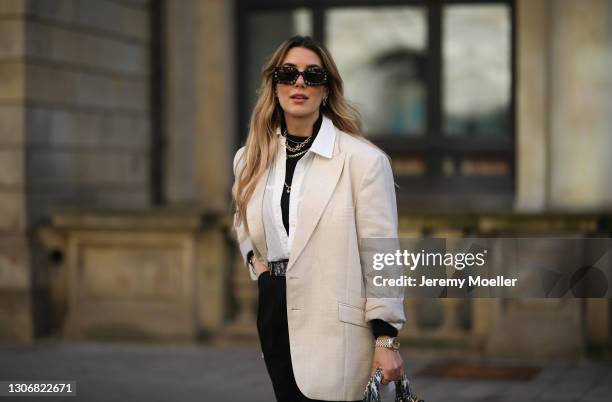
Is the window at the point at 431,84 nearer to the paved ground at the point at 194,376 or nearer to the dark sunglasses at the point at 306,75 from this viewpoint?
the paved ground at the point at 194,376

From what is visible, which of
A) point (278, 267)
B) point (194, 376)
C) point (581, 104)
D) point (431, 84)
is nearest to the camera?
point (278, 267)

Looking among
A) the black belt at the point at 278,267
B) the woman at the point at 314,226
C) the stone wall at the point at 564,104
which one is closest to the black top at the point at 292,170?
the woman at the point at 314,226

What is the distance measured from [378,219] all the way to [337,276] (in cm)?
25

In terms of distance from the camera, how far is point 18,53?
1065cm

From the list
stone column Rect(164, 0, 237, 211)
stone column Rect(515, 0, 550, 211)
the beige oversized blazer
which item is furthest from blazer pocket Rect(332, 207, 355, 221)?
stone column Rect(164, 0, 237, 211)

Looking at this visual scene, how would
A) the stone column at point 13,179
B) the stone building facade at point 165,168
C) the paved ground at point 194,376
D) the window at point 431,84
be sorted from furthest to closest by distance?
the window at point 431,84
the stone column at point 13,179
the stone building facade at point 165,168
the paved ground at point 194,376

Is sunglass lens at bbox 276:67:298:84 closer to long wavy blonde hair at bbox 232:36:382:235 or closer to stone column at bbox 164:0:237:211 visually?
long wavy blonde hair at bbox 232:36:382:235

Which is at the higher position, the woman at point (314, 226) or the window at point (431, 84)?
the window at point (431, 84)

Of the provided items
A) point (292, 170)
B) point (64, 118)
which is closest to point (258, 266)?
point (292, 170)

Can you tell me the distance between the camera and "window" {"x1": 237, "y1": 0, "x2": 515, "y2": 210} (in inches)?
479

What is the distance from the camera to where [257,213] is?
448 centimetres

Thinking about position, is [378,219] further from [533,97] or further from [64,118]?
[533,97]

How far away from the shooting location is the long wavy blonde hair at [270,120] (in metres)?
4.52

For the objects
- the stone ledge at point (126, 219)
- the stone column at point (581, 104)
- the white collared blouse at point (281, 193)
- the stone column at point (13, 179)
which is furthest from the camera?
the stone column at point (581, 104)
